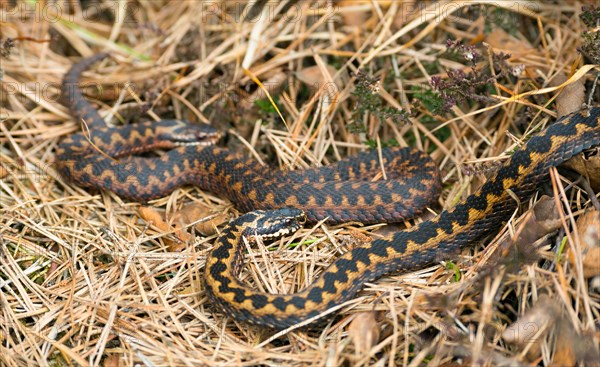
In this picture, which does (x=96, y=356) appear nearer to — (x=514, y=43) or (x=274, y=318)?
(x=274, y=318)

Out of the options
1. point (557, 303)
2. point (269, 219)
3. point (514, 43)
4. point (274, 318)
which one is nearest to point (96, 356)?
point (274, 318)

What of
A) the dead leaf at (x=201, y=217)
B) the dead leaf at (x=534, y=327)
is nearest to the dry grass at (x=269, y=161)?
the dead leaf at (x=534, y=327)

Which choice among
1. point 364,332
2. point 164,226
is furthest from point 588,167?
point 164,226

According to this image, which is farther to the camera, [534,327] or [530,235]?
[530,235]

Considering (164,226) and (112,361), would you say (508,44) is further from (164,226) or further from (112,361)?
(112,361)

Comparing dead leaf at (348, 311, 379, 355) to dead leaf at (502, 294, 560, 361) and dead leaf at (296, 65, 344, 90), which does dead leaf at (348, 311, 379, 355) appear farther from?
dead leaf at (296, 65, 344, 90)
